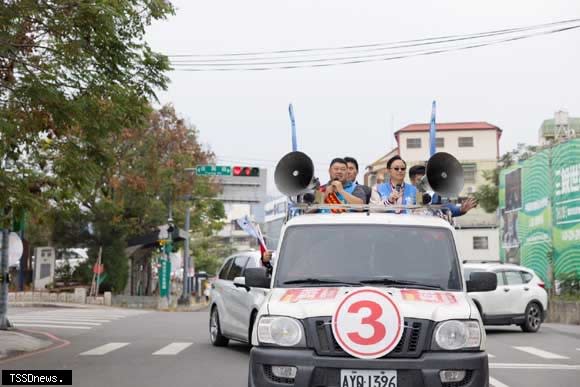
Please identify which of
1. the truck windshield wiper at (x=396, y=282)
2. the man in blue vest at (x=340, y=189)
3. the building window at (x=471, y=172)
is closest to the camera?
the truck windshield wiper at (x=396, y=282)

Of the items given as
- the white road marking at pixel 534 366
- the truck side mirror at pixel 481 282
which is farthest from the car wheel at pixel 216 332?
the truck side mirror at pixel 481 282

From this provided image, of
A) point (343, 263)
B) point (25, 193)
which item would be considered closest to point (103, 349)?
point (25, 193)

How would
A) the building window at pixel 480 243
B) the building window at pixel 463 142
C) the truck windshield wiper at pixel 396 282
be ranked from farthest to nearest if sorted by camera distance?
the building window at pixel 463 142 < the building window at pixel 480 243 < the truck windshield wiper at pixel 396 282

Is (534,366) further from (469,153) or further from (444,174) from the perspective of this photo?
(469,153)

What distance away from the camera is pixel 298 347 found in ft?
20.7

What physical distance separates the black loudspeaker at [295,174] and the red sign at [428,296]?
7.12ft

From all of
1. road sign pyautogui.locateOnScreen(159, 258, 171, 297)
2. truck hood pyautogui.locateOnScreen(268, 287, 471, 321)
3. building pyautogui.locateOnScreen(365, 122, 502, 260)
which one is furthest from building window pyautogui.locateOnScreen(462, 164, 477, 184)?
truck hood pyautogui.locateOnScreen(268, 287, 471, 321)

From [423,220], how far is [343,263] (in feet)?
3.12

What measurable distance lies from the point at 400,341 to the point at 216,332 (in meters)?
8.53

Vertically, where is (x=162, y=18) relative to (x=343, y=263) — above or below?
above

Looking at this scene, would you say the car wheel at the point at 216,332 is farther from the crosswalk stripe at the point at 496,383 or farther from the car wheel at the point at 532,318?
the car wheel at the point at 532,318

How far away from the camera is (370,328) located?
20.2 feet

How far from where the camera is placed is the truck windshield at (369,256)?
7.09 meters

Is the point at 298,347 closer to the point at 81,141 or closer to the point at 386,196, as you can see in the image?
the point at 386,196
